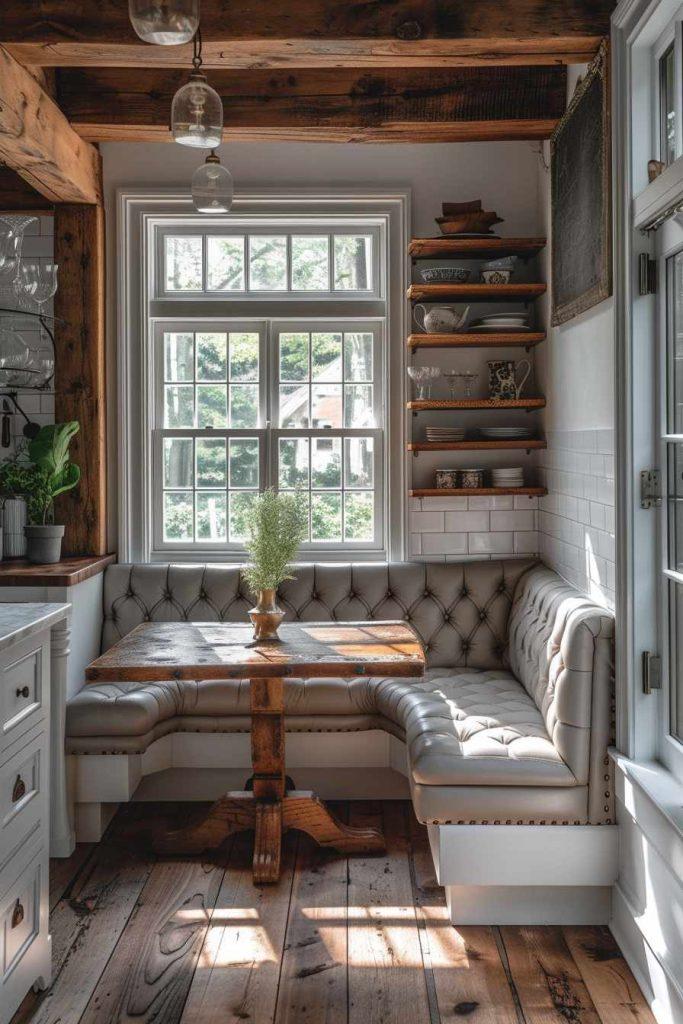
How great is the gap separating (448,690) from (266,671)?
3.42 ft

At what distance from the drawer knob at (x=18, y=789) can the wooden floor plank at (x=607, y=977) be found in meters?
1.65

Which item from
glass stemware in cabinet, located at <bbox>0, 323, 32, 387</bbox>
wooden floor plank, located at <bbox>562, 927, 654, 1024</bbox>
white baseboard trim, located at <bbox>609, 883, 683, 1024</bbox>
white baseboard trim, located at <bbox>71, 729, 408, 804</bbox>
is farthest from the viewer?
white baseboard trim, located at <bbox>71, 729, 408, 804</bbox>

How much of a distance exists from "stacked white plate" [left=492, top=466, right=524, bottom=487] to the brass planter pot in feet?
4.69

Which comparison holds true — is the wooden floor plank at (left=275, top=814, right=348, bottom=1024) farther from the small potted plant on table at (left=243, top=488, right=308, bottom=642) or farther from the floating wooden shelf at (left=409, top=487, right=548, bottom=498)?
the floating wooden shelf at (left=409, top=487, right=548, bottom=498)

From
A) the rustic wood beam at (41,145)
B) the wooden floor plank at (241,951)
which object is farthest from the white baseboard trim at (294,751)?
the rustic wood beam at (41,145)

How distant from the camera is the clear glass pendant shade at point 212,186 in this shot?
2.76 metres

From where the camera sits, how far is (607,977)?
8.89 feet

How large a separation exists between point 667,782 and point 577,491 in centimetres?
130

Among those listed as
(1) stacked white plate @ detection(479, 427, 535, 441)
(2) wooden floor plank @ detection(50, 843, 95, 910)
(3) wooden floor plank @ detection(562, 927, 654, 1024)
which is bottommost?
(3) wooden floor plank @ detection(562, 927, 654, 1024)

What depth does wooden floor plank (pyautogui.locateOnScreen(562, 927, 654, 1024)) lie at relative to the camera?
2.52m

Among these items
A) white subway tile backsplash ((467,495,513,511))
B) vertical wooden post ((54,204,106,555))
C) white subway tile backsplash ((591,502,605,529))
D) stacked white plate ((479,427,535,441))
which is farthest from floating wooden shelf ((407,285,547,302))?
vertical wooden post ((54,204,106,555))

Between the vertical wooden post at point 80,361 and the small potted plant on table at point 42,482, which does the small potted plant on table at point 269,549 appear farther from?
the vertical wooden post at point 80,361

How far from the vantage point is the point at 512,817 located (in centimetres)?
297

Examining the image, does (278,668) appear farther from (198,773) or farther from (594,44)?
(594,44)
